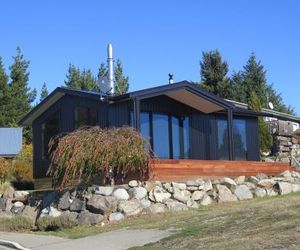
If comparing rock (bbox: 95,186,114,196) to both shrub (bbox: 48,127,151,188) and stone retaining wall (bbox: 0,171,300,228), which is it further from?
→ shrub (bbox: 48,127,151,188)

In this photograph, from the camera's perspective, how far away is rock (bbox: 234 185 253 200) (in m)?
21.1

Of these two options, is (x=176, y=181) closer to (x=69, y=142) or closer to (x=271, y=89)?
(x=69, y=142)

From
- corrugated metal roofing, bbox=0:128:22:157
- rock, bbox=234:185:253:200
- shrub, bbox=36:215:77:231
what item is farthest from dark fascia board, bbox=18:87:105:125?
corrugated metal roofing, bbox=0:128:22:157

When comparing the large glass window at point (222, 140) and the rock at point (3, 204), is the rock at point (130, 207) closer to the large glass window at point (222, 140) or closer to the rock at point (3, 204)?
the rock at point (3, 204)

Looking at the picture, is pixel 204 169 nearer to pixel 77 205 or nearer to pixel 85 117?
pixel 77 205

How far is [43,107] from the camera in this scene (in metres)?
27.4

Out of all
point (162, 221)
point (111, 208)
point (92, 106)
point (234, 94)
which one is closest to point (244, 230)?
point (162, 221)

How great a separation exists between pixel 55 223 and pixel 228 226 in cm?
658

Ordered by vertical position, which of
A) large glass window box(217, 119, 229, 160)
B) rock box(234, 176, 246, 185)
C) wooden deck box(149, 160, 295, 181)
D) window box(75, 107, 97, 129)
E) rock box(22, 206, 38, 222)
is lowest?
rock box(22, 206, 38, 222)

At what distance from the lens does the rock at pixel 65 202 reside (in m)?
19.8

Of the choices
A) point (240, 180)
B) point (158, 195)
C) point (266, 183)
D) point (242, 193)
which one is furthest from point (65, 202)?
point (266, 183)

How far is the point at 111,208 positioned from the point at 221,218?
13.9 ft

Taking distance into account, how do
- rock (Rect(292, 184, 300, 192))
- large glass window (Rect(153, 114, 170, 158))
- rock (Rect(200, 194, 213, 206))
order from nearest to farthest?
rock (Rect(200, 194, 213, 206)), rock (Rect(292, 184, 300, 192)), large glass window (Rect(153, 114, 170, 158))

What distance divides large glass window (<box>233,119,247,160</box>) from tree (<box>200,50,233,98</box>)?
2540 centimetres
